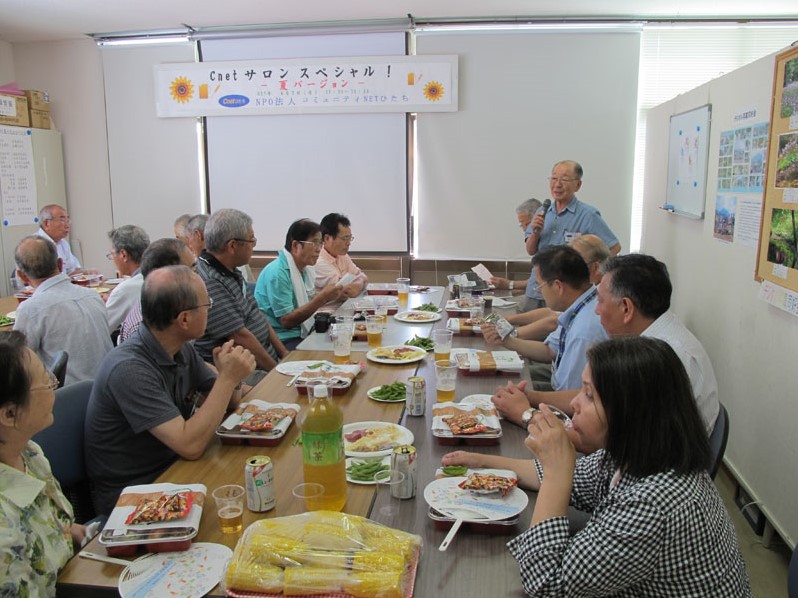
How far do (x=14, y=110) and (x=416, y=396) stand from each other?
217 inches

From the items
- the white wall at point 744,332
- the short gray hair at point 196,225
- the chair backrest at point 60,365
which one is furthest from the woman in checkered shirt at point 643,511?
the short gray hair at point 196,225

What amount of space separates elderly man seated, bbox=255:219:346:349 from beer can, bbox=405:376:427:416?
5.77 feet

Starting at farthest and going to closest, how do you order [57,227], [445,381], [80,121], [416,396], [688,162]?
[80,121] < [57,227] < [688,162] < [445,381] < [416,396]

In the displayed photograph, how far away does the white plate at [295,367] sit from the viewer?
8.73ft

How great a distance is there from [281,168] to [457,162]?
1737 mm

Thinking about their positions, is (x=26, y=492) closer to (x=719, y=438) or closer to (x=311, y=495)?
(x=311, y=495)

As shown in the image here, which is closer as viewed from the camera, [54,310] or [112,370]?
[112,370]

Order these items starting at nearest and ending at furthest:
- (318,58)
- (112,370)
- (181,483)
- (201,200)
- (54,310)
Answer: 1. (181,483)
2. (112,370)
3. (54,310)
4. (318,58)
5. (201,200)

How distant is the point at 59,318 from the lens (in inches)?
122

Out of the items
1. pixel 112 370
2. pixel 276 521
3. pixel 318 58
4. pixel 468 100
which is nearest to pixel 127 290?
pixel 112 370

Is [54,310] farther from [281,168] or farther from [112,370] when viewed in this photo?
[281,168]

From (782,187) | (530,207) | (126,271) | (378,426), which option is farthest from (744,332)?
(126,271)

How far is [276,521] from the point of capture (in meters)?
1.34

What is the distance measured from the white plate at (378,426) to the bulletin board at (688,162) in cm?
281
